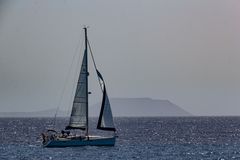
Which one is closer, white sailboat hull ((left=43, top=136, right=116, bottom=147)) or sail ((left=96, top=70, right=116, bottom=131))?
white sailboat hull ((left=43, top=136, right=116, bottom=147))

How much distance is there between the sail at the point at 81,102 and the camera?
104 m

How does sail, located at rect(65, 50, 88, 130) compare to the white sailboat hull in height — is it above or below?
above

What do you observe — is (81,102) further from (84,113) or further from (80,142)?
(80,142)

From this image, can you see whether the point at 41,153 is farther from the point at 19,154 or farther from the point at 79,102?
the point at 79,102

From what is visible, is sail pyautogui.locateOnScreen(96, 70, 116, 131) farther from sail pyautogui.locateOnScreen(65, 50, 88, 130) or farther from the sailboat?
sail pyautogui.locateOnScreen(65, 50, 88, 130)

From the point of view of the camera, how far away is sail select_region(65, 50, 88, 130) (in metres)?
104

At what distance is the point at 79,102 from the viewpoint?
10456 centimetres

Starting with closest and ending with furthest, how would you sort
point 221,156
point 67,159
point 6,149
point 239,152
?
point 67,159
point 221,156
point 239,152
point 6,149

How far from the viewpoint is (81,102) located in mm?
104500

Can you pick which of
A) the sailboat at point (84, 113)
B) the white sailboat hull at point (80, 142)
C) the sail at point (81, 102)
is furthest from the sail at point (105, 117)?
the sail at point (81, 102)

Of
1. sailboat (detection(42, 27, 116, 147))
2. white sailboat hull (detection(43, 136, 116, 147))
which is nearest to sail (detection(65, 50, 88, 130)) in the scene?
sailboat (detection(42, 27, 116, 147))

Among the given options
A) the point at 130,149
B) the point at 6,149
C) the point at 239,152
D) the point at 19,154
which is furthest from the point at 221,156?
the point at 6,149

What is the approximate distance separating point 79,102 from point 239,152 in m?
22.4

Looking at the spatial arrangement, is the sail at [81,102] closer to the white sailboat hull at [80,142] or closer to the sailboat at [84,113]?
the sailboat at [84,113]
